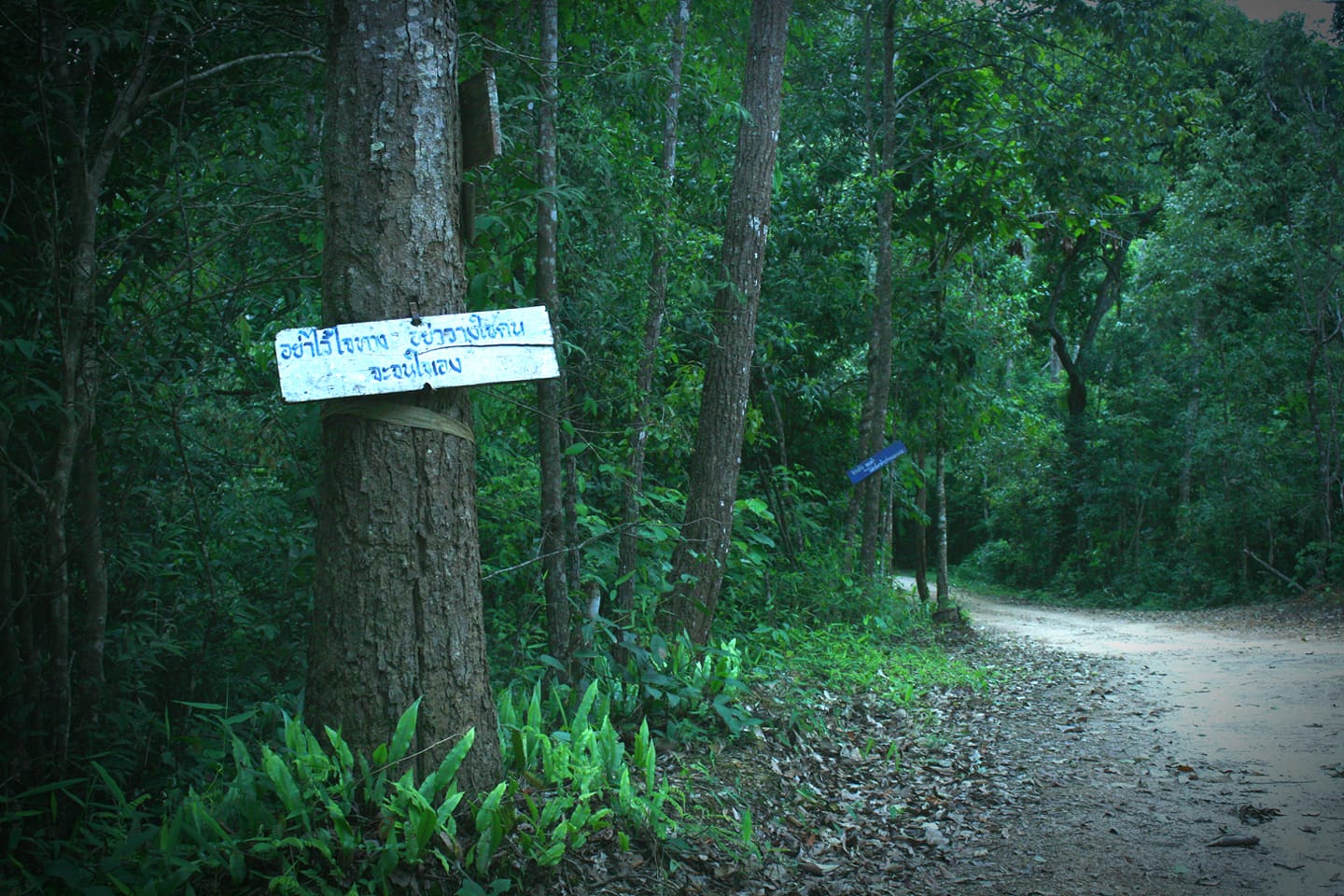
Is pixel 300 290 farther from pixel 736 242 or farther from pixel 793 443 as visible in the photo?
pixel 793 443

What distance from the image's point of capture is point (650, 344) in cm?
684

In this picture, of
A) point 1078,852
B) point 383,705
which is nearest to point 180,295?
point 383,705

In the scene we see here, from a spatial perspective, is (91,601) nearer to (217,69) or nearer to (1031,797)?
(217,69)

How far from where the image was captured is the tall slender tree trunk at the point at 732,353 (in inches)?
255

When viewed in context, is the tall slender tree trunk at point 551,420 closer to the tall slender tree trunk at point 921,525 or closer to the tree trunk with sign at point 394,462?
the tree trunk with sign at point 394,462

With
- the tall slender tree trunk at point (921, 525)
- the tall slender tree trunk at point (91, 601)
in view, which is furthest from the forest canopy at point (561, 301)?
the tall slender tree trunk at point (921, 525)

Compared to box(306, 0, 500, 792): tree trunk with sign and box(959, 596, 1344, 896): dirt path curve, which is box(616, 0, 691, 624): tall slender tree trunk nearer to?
box(306, 0, 500, 792): tree trunk with sign

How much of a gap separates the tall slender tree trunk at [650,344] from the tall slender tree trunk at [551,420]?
517mm

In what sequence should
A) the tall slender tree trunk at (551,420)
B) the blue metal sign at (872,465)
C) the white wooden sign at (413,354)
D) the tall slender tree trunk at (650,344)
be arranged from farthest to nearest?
1. the blue metal sign at (872,465)
2. the tall slender tree trunk at (650,344)
3. the tall slender tree trunk at (551,420)
4. the white wooden sign at (413,354)

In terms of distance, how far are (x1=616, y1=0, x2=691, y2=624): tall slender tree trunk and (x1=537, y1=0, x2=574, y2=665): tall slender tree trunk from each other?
52 centimetres

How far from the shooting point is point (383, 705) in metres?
3.43

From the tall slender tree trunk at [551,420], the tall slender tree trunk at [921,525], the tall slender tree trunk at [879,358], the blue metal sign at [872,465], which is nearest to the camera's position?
the tall slender tree trunk at [551,420]

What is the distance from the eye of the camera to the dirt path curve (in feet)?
13.0

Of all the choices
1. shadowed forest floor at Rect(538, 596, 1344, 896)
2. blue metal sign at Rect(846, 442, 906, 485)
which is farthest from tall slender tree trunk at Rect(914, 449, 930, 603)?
shadowed forest floor at Rect(538, 596, 1344, 896)
